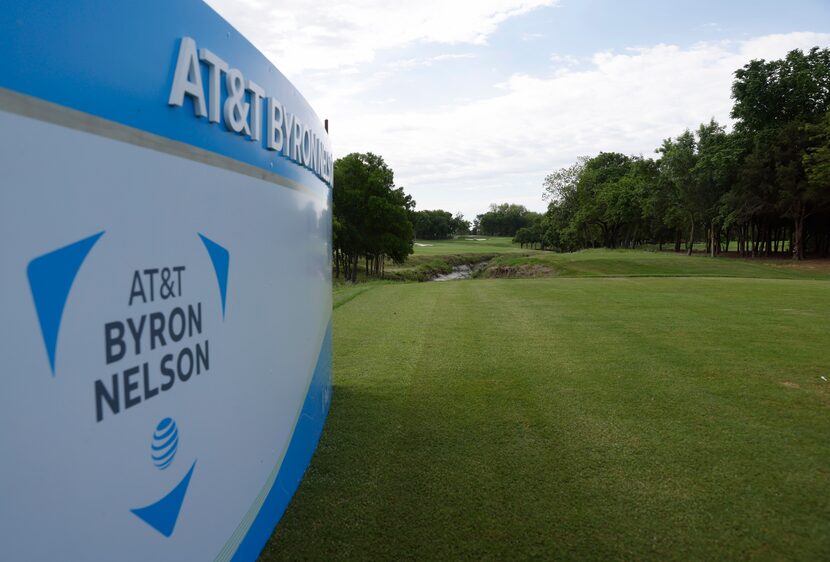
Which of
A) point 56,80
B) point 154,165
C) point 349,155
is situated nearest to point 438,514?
point 154,165

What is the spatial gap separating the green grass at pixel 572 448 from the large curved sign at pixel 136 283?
105 cm

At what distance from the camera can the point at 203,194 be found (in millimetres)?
2783

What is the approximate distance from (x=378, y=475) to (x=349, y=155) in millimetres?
39304

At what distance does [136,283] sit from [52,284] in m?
0.44

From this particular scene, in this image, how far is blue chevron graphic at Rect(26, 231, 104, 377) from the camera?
5.57 feet

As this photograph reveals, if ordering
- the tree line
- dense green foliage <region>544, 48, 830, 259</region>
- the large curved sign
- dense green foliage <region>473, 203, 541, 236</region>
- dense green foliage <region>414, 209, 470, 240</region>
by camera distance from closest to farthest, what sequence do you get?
the large curved sign → dense green foliage <region>544, 48, 830, 259</region> → the tree line → dense green foliage <region>414, 209, 470, 240</region> → dense green foliage <region>473, 203, 541, 236</region>

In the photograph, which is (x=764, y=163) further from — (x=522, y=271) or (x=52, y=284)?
(x=52, y=284)

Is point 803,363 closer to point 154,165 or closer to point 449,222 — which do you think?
point 154,165

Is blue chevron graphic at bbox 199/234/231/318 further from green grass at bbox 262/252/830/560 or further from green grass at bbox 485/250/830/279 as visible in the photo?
green grass at bbox 485/250/830/279

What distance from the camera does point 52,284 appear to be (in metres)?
1.76

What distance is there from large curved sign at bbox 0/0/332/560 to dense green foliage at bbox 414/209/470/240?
117 m

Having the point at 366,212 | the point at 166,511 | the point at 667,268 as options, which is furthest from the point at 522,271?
the point at 166,511

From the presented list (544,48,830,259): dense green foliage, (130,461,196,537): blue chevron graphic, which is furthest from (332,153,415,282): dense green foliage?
(130,461,196,537): blue chevron graphic

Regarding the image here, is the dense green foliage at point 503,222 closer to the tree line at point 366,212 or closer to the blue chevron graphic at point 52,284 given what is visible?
the tree line at point 366,212
